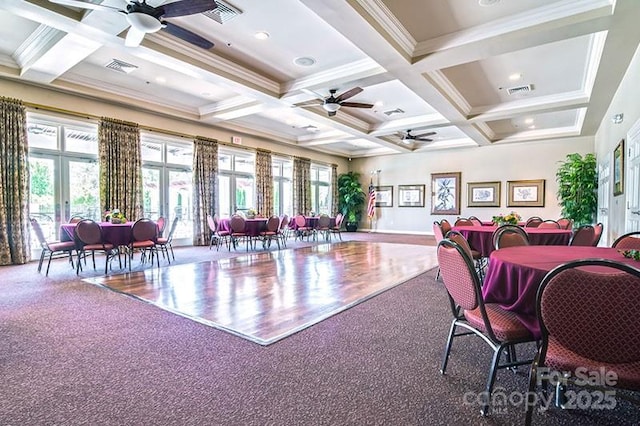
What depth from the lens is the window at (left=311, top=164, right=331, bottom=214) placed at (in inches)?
542

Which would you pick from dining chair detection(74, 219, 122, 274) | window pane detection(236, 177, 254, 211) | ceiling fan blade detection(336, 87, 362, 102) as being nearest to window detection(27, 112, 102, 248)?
dining chair detection(74, 219, 122, 274)

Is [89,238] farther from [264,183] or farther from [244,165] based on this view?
[264,183]

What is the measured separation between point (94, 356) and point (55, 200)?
5942mm

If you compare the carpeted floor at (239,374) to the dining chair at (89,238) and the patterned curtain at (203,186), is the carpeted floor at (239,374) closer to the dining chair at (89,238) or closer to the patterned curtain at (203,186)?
the dining chair at (89,238)

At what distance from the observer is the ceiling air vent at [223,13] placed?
13.6 ft

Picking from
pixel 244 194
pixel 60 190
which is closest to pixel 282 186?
pixel 244 194

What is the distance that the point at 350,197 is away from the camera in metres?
14.1

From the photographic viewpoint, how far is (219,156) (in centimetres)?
1010

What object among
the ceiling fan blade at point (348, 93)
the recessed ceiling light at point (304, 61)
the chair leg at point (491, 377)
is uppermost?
the recessed ceiling light at point (304, 61)

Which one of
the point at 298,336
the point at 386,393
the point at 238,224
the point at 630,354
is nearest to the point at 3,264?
the point at 238,224

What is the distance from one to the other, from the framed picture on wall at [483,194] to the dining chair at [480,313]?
10.9 metres

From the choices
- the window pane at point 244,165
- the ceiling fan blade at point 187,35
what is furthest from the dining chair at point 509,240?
the window pane at point 244,165

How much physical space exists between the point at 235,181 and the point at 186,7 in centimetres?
718

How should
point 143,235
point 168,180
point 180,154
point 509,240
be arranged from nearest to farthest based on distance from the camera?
point 509,240
point 143,235
point 168,180
point 180,154
